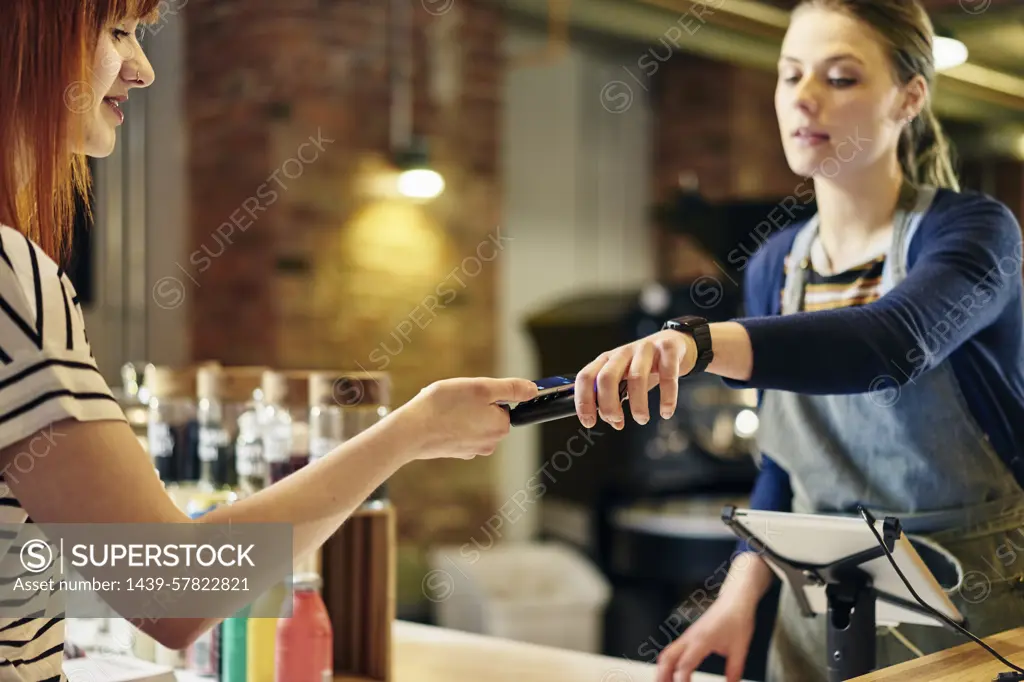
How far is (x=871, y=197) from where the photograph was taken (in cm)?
156

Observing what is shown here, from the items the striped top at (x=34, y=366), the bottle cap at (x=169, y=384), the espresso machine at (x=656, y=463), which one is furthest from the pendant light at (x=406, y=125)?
the striped top at (x=34, y=366)

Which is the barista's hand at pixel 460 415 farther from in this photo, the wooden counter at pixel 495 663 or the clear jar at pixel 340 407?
the wooden counter at pixel 495 663

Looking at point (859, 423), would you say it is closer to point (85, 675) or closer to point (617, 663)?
point (617, 663)

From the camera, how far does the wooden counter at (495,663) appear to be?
169 cm

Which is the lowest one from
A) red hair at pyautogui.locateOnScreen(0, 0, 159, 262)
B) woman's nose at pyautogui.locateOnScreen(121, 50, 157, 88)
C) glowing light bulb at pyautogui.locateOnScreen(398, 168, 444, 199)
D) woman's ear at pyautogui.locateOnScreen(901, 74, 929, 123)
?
red hair at pyautogui.locateOnScreen(0, 0, 159, 262)

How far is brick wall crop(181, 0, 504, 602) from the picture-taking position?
4023 mm

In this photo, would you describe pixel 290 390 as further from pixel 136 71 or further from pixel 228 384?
pixel 136 71

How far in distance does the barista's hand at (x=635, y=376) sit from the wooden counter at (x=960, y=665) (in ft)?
1.29

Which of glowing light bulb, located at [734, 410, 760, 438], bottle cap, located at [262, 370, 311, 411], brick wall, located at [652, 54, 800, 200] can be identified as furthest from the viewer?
brick wall, located at [652, 54, 800, 200]

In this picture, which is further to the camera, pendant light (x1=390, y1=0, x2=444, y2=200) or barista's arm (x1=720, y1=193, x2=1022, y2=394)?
pendant light (x1=390, y1=0, x2=444, y2=200)

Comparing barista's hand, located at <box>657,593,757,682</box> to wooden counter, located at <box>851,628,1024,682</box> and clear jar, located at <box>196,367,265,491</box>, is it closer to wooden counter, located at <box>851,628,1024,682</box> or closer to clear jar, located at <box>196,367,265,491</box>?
wooden counter, located at <box>851,628,1024,682</box>

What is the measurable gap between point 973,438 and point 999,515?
0.12 m

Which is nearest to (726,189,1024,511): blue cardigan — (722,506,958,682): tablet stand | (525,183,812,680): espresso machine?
(722,506,958,682): tablet stand

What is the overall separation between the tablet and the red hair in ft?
2.83
